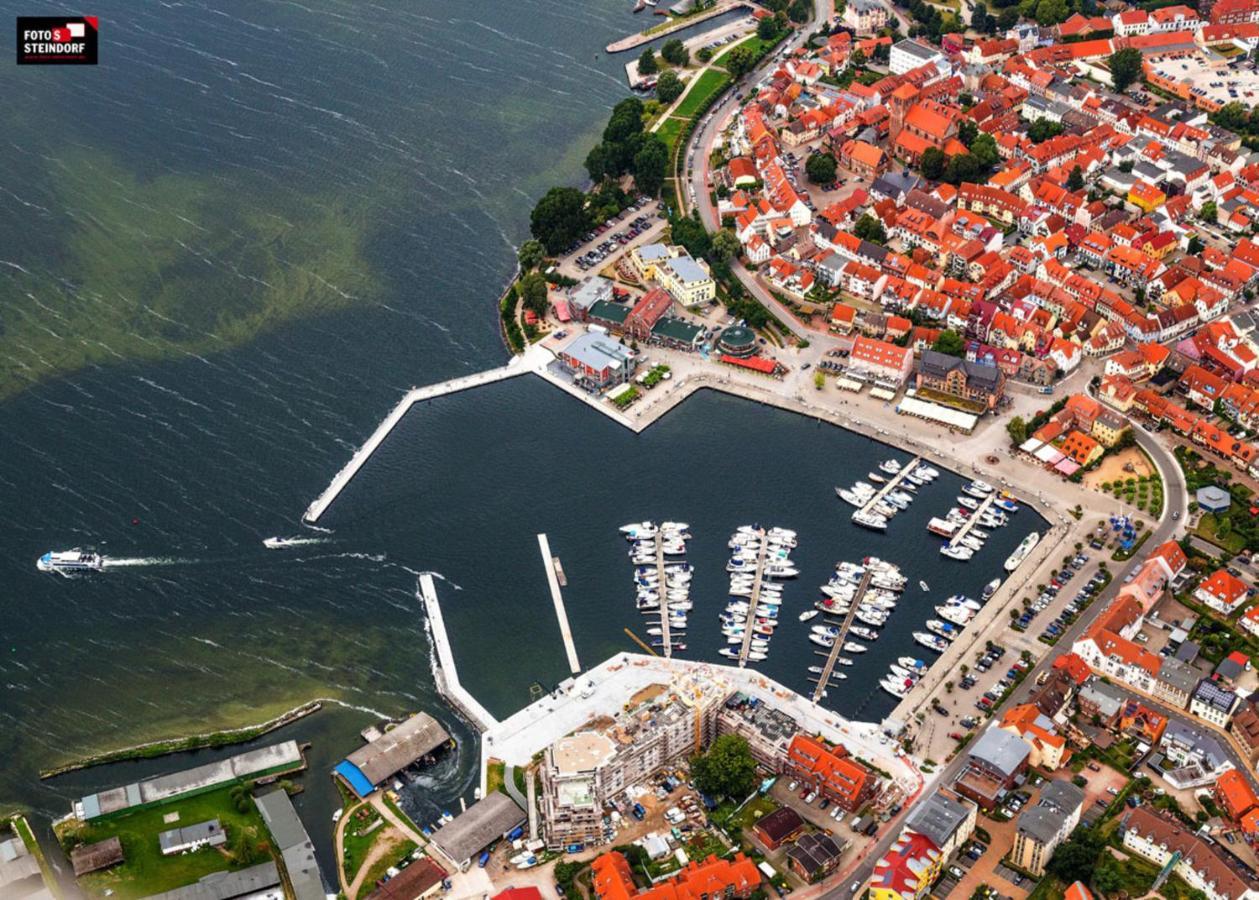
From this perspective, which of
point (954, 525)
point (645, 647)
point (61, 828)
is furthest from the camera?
point (954, 525)

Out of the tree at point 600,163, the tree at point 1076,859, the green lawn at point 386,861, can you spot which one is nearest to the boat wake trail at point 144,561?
the green lawn at point 386,861

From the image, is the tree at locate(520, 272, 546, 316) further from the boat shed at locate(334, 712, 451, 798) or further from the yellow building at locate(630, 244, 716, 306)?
the boat shed at locate(334, 712, 451, 798)

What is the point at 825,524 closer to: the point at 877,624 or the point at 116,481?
the point at 877,624

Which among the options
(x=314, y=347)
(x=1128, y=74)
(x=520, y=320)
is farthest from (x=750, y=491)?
(x=1128, y=74)

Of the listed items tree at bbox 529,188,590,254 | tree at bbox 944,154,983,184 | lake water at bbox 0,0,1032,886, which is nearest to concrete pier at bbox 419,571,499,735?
lake water at bbox 0,0,1032,886

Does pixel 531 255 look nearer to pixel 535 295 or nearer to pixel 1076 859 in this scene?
pixel 535 295

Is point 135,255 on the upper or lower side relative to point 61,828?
upper

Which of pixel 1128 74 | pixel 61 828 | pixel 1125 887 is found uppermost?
pixel 1128 74

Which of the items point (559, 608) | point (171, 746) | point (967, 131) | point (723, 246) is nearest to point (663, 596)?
point (559, 608)

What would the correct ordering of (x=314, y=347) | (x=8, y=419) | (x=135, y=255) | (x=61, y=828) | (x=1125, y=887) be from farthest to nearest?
(x=135, y=255) → (x=314, y=347) → (x=8, y=419) → (x=61, y=828) → (x=1125, y=887)
